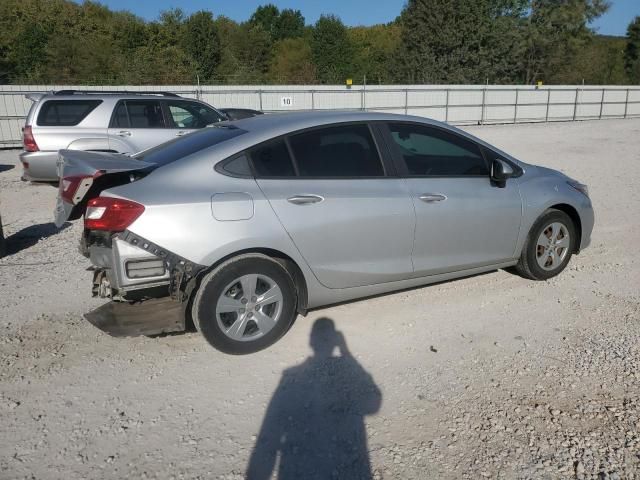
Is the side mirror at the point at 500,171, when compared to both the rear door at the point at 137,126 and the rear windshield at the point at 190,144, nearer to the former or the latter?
the rear windshield at the point at 190,144

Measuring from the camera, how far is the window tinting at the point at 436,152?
4285mm

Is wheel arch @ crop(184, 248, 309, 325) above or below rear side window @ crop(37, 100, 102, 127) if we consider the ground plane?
below

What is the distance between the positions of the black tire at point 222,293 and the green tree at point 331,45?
5231 centimetres

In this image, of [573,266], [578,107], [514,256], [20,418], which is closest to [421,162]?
[514,256]

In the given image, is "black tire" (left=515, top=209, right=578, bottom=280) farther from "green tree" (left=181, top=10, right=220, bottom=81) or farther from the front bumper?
"green tree" (left=181, top=10, right=220, bottom=81)

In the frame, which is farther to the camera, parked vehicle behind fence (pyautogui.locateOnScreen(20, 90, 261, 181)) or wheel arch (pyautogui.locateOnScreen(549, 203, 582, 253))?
parked vehicle behind fence (pyautogui.locateOnScreen(20, 90, 261, 181))

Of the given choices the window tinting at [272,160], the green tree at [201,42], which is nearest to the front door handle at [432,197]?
the window tinting at [272,160]

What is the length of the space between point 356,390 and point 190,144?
217 cm

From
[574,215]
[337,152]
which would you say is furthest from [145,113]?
[574,215]

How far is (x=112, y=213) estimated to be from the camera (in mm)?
3365

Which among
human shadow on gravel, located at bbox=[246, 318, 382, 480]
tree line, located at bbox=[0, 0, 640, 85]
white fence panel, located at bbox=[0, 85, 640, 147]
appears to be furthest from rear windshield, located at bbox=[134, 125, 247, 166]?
tree line, located at bbox=[0, 0, 640, 85]

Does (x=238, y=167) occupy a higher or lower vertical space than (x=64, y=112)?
lower

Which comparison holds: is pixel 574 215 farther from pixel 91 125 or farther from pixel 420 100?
pixel 420 100

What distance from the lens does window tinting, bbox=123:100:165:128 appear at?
9.33 meters
